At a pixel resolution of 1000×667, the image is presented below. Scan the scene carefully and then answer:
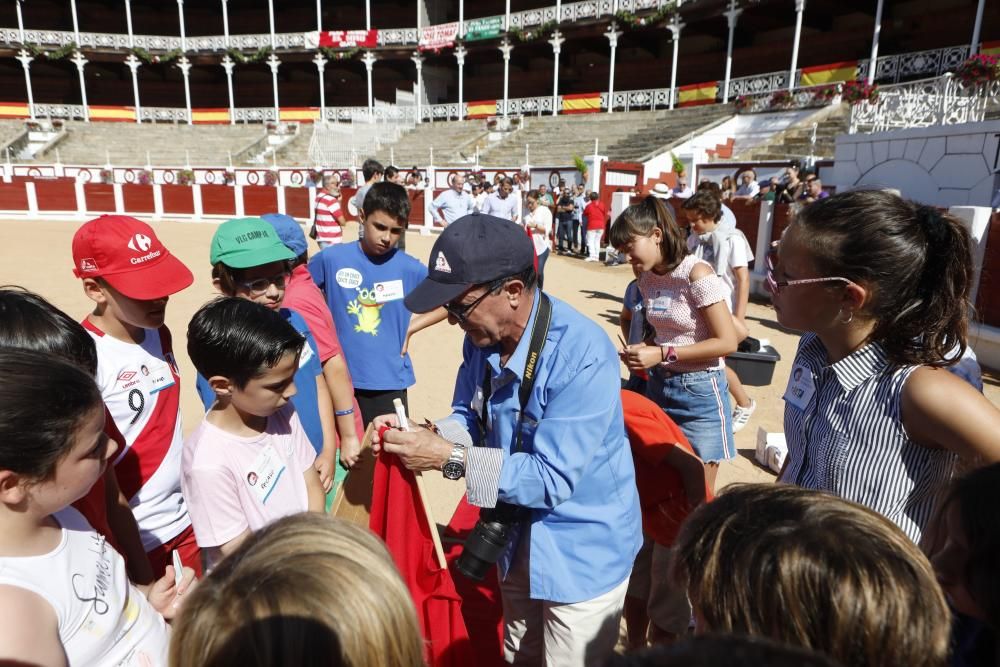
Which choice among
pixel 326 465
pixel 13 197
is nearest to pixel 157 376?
pixel 326 465

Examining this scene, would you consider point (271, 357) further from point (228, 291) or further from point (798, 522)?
point (798, 522)

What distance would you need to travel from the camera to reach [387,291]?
10.6ft

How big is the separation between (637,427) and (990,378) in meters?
6.26

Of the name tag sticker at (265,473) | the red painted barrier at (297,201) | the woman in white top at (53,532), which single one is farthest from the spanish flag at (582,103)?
the woman in white top at (53,532)

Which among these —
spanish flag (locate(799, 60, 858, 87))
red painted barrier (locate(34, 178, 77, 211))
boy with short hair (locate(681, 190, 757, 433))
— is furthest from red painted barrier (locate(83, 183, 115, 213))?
spanish flag (locate(799, 60, 858, 87))

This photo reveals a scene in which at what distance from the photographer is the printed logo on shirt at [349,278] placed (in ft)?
10.4

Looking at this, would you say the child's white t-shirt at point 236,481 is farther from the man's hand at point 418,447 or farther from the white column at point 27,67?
the white column at point 27,67

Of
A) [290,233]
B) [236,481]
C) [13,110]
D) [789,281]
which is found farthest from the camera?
[13,110]

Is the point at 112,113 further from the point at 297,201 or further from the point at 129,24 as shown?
the point at 297,201

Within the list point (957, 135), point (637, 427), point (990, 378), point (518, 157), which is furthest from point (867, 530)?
point (518, 157)

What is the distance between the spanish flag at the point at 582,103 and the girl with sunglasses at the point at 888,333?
95.8 feet

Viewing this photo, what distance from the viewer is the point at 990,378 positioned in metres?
6.38

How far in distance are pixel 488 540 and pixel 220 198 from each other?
85.8 feet

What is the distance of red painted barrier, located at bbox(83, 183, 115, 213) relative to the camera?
24.1m
